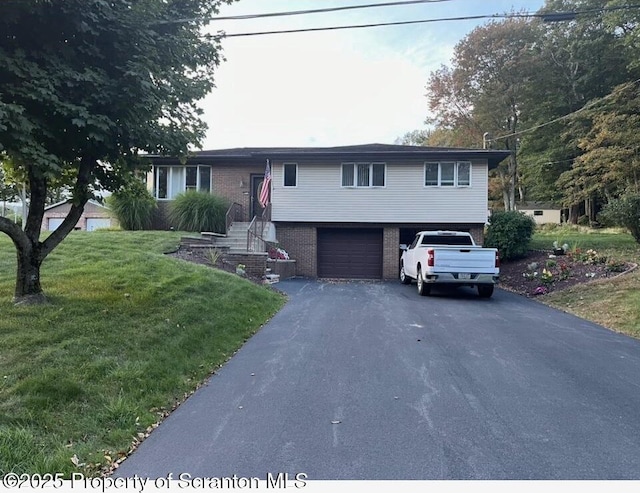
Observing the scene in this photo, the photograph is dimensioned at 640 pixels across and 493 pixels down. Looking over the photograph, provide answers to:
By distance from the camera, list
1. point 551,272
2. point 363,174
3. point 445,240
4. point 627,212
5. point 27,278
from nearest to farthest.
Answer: point 27,278, point 551,272, point 445,240, point 627,212, point 363,174

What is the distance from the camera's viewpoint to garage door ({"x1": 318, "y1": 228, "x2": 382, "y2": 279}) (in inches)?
770

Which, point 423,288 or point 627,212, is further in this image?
point 627,212

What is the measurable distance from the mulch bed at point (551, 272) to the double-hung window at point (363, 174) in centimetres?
626

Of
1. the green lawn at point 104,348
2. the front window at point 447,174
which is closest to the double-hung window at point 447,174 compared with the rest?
the front window at point 447,174

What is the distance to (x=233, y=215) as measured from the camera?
19375 mm

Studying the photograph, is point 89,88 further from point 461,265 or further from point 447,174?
point 447,174

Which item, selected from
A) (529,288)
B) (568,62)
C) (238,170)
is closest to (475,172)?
(529,288)

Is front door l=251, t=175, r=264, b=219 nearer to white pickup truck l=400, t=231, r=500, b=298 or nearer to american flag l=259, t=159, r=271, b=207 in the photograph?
american flag l=259, t=159, r=271, b=207

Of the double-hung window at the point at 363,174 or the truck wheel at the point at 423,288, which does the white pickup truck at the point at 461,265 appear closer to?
the truck wheel at the point at 423,288

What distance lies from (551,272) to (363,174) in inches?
334

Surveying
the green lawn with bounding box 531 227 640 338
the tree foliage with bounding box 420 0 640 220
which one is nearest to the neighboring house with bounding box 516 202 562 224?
the tree foliage with bounding box 420 0 640 220

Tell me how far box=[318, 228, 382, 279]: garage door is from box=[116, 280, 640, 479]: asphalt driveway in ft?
38.2

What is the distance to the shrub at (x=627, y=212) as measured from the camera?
14.5 metres

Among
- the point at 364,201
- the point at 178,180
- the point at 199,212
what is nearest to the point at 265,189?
the point at 199,212
